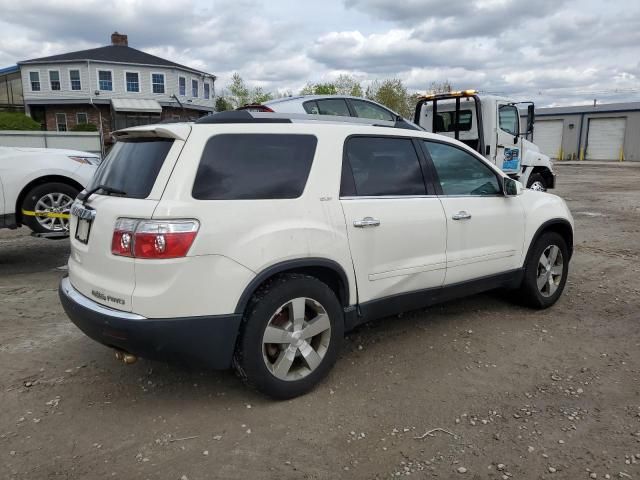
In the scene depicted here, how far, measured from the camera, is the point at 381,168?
3779 mm

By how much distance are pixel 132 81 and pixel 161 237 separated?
123 feet

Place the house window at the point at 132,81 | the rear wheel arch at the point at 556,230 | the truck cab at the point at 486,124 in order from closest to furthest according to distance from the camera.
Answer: the rear wheel arch at the point at 556,230, the truck cab at the point at 486,124, the house window at the point at 132,81

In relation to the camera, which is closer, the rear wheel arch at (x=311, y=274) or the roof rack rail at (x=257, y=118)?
the rear wheel arch at (x=311, y=274)

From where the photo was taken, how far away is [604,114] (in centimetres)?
3666

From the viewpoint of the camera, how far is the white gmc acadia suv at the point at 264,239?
9.35 ft

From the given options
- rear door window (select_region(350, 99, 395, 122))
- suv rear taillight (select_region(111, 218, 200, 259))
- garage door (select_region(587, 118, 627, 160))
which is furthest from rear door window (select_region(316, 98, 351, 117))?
garage door (select_region(587, 118, 627, 160))

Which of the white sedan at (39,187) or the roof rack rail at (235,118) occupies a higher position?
the roof rack rail at (235,118)

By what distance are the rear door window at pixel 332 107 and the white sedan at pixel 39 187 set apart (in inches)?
145

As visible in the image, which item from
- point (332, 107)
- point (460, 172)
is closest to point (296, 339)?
point (460, 172)

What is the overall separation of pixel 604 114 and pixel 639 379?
38.8 metres

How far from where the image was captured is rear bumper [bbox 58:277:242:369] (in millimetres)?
2825

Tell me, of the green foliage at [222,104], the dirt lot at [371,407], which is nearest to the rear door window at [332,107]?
the dirt lot at [371,407]

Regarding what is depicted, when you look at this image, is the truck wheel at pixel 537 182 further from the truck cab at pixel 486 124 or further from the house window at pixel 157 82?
the house window at pixel 157 82

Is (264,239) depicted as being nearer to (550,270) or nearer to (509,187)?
(509,187)
